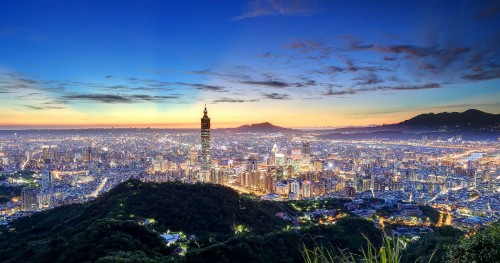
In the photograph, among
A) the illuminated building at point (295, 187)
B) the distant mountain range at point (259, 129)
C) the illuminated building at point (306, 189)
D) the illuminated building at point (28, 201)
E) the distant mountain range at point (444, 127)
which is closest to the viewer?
the illuminated building at point (28, 201)

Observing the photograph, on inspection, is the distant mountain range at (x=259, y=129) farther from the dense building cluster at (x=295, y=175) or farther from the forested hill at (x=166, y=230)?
the forested hill at (x=166, y=230)

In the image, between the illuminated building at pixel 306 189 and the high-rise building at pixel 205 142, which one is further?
the high-rise building at pixel 205 142

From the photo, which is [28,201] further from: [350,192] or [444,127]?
[444,127]

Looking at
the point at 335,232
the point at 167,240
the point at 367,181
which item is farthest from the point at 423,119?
the point at 167,240

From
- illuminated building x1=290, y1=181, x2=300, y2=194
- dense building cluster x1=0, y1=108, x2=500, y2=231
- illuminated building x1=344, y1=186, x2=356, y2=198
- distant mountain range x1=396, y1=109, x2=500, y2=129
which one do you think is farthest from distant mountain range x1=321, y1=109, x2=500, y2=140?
illuminated building x1=290, y1=181, x2=300, y2=194

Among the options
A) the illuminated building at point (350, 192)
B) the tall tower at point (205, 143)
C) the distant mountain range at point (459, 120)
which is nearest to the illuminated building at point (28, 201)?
the tall tower at point (205, 143)

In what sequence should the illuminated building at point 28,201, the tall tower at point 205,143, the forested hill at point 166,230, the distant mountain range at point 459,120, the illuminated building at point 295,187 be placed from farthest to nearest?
the distant mountain range at point 459,120 < the tall tower at point 205,143 < the illuminated building at point 295,187 < the illuminated building at point 28,201 < the forested hill at point 166,230

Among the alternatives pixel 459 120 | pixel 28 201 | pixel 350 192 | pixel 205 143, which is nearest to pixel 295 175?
pixel 350 192

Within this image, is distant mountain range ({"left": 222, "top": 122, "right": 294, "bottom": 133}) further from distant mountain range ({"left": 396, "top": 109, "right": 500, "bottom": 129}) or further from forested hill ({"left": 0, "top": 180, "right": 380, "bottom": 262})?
forested hill ({"left": 0, "top": 180, "right": 380, "bottom": 262})
